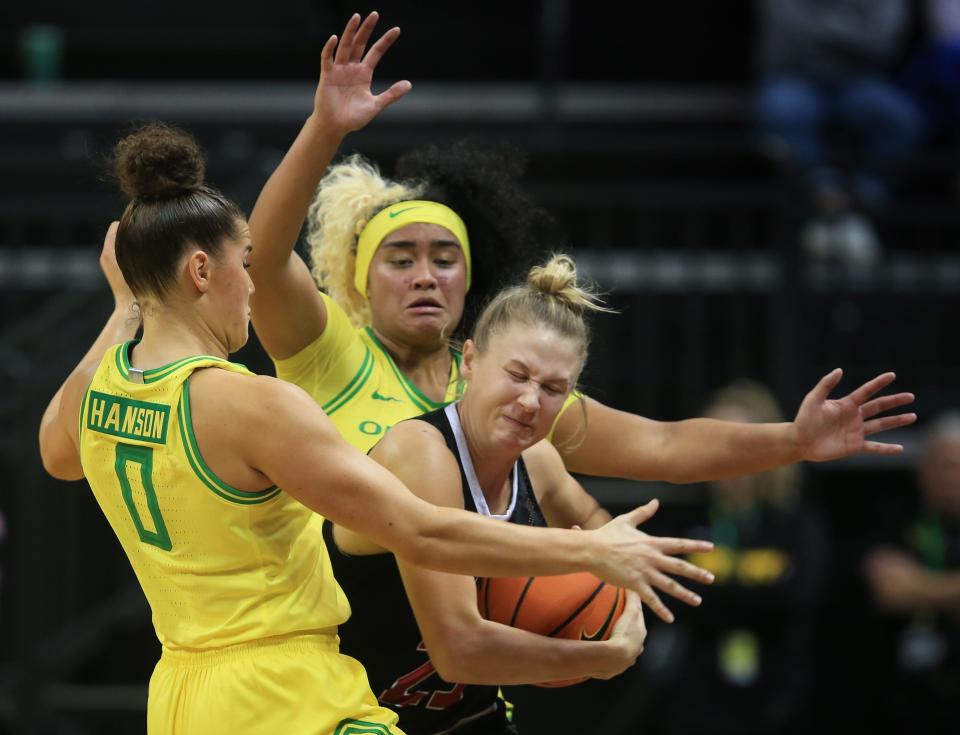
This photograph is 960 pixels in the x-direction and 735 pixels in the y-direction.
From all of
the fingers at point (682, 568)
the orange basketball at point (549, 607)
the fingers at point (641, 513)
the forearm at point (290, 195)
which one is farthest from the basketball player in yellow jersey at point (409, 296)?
the fingers at point (682, 568)

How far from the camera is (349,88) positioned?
11.6 feet

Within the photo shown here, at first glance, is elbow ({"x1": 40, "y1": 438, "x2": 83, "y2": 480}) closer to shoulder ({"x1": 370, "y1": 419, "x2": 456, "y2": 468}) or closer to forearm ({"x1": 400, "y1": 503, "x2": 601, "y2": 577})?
shoulder ({"x1": 370, "y1": 419, "x2": 456, "y2": 468})

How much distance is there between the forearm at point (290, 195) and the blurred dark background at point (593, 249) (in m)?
2.03

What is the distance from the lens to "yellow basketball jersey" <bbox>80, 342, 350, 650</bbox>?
2.90m

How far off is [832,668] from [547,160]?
3.28 meters

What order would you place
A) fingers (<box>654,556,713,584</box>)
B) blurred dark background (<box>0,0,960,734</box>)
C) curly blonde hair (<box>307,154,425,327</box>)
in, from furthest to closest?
blurred dark background (<box>0,0,960,734</box>)
curly blonde hair (<box>307,154,425,327</box>)
fingers (<box>654,556,713,584</box>)

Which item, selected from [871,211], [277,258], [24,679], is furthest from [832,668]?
[277,258]

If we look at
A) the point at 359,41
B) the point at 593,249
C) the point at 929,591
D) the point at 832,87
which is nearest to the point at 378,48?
the point at 359,41

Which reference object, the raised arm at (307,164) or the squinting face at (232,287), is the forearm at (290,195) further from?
the squinting face at (232,287)

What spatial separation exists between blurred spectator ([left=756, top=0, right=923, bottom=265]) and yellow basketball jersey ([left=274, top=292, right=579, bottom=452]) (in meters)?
4.46

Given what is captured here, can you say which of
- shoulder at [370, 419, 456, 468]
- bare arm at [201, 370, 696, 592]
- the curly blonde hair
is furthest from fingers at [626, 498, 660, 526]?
the curly blonde hair

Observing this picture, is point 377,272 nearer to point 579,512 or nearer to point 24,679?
point 579,512

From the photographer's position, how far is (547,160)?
8.62 m

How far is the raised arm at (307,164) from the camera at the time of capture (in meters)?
3.52
